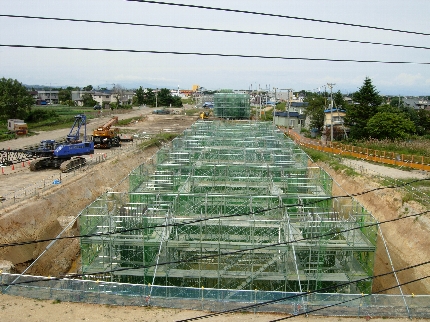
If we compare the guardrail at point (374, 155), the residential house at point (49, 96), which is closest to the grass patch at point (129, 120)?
the guardrail at point (374, 155)

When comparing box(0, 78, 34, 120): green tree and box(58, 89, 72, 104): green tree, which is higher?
box(58, 89, 72, 104): green tree

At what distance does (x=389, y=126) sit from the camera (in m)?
45.5

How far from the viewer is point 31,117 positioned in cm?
6469

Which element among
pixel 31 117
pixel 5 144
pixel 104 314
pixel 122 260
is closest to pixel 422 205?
pixel 122 260

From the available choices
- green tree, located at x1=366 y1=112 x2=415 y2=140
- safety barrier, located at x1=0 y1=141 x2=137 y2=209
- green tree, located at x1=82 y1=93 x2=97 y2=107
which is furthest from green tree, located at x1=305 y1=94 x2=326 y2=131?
green tree, located at x1=82 y1=93 x2=97 y2=107

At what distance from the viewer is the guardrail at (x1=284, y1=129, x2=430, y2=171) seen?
35.3 meters

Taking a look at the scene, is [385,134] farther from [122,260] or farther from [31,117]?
[31,117]

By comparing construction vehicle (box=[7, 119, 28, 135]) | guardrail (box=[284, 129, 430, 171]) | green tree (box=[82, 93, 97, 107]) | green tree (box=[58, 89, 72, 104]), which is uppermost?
green tree (box=[58, 89, 72, 104])

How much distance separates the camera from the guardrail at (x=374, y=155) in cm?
3533

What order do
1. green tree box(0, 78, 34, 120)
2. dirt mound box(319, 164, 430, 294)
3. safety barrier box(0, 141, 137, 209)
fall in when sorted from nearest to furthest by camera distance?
dirt mound box(319, 164, 430, 294) < safety barrier box(0, 141, 137, 209) < green tree box(0, 78, 34, 120)

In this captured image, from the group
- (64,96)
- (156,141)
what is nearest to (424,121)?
(156,141)

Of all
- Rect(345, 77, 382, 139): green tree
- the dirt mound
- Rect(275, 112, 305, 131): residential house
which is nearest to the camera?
the dirt mound

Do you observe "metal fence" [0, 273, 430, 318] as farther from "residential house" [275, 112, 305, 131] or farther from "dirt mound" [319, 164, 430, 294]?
"residential house" [275, 112, 305, 131]

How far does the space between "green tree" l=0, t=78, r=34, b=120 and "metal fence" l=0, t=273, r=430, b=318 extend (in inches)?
1999
